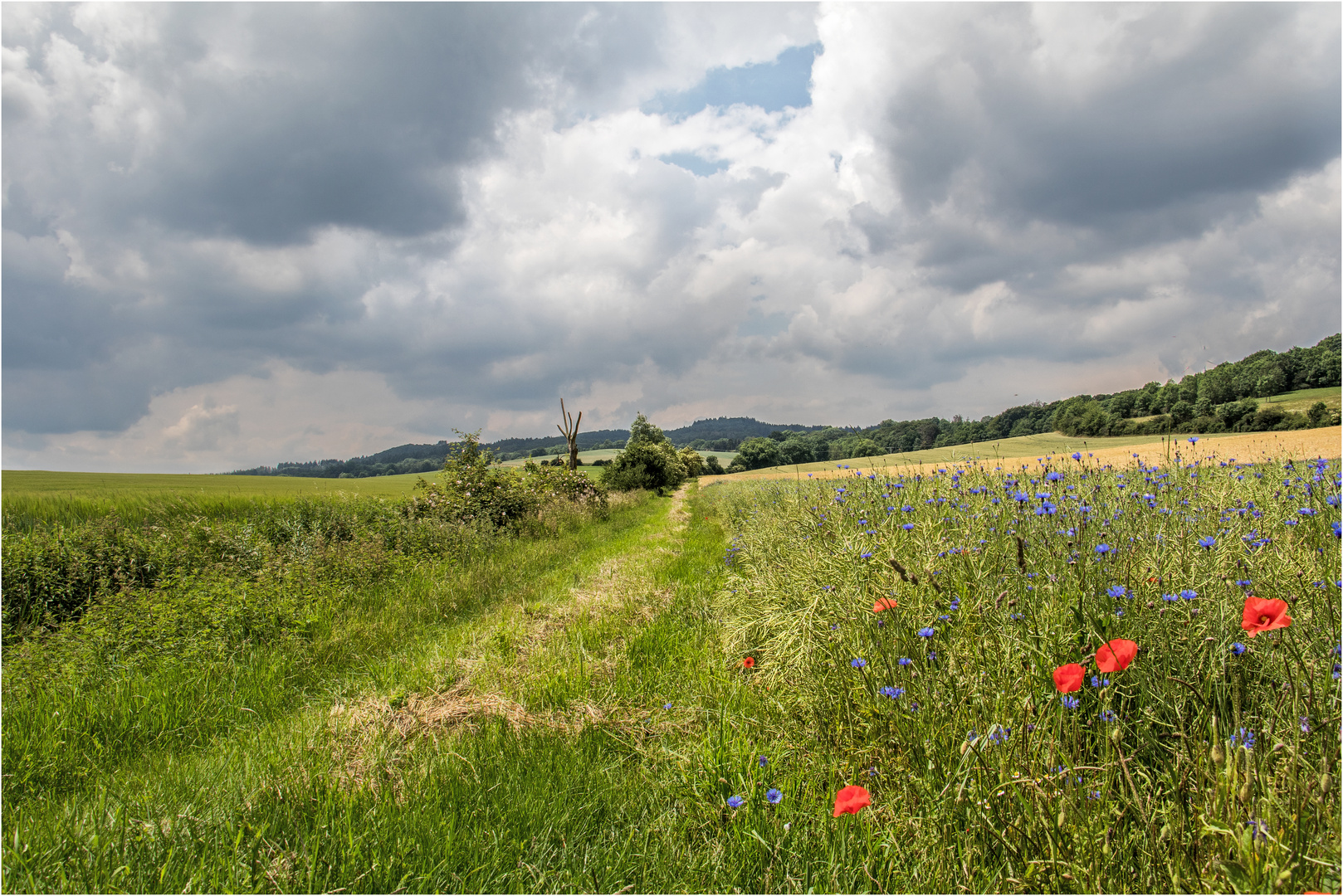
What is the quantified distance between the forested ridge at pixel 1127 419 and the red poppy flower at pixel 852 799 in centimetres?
1603

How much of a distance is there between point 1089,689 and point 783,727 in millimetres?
1487

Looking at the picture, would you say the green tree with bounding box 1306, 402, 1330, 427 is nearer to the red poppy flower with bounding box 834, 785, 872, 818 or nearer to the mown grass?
the mown grass

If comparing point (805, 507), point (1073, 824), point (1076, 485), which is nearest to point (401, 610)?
point (805, 507)

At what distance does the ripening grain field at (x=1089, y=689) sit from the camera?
1582 mm

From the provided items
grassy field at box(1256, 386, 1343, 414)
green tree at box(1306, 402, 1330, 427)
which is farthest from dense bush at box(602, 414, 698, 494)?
grassy field at box(1256, 386, 1343, 414)

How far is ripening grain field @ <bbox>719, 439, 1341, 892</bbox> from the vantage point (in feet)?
5.19

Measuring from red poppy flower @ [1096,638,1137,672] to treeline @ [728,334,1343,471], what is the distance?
30170mm

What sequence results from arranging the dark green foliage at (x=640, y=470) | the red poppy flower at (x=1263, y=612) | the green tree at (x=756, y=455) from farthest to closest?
the green tree at (x=756, y=455) < the dark green foliage at (x=640, y=470) < the red poppy flower at (x=1263, y=612)

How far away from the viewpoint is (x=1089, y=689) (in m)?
2.29

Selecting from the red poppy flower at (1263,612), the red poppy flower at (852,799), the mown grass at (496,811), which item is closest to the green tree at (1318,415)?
the red poppy flower at (1263,612)

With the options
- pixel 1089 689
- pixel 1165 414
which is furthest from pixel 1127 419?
pixel 1089 689

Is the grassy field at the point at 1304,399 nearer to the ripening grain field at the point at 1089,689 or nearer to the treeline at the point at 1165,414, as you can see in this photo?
the treeline at the point at 1165,414

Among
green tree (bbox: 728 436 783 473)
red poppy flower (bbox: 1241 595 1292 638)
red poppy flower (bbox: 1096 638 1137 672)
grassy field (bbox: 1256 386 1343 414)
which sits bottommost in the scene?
green tree (bbox: 728 436 783 473)

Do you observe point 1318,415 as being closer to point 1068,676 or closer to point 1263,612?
point 1263,612
